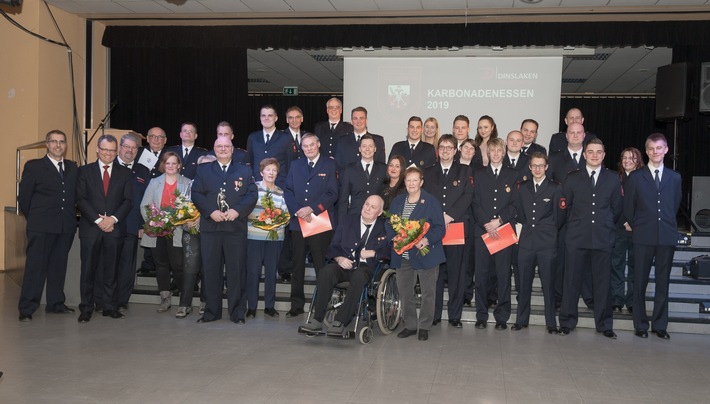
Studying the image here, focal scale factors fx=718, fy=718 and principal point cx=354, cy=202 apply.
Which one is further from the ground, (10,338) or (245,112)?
(245,112)

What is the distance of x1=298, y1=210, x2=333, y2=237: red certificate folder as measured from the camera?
6.54 meters

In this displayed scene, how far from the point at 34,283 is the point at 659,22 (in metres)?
8.04

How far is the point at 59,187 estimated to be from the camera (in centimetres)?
663

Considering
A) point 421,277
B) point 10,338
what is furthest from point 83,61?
point 421,277

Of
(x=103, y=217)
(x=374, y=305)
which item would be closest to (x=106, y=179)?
(x=103, y=217)

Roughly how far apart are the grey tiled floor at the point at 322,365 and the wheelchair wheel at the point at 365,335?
6 cm

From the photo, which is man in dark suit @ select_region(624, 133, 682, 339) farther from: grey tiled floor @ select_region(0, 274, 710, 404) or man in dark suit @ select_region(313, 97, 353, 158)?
man in dark suit @ select_region(313, 97, 353, 158)

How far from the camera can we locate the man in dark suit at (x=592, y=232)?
245 inches

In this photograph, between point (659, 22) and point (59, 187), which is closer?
point (59, 187)

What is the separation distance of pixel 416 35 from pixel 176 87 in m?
4.05

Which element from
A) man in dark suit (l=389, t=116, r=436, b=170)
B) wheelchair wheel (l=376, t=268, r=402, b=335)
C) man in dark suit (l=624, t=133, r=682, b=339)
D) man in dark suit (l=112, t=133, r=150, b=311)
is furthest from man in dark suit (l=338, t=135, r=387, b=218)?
man in dark suit (l=624, t=133, r=682, b=339)

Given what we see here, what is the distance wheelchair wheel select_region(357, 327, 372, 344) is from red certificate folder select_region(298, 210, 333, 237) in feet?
3.98

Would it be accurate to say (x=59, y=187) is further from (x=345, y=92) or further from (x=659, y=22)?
(x=659, y=22)

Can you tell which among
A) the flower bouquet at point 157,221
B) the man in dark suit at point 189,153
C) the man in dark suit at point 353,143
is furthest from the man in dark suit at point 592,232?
the man in dark suit at point 189,153
